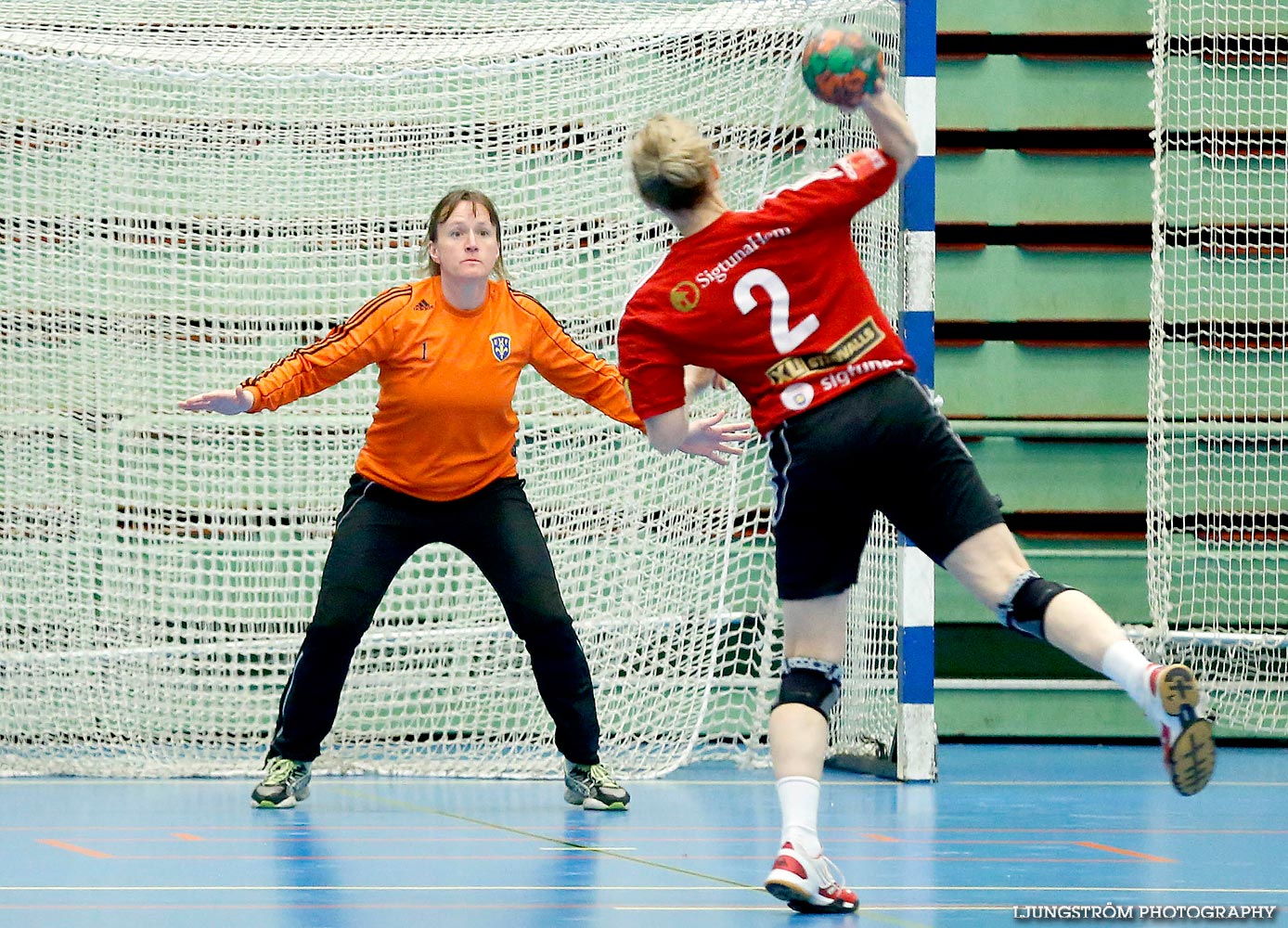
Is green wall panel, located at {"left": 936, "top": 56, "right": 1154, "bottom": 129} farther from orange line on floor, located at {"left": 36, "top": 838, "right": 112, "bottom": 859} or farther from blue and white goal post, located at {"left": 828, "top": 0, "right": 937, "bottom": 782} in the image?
orange line on floor, located at {"left": 36, "top": 838, "right": 112, "bottom": 859}

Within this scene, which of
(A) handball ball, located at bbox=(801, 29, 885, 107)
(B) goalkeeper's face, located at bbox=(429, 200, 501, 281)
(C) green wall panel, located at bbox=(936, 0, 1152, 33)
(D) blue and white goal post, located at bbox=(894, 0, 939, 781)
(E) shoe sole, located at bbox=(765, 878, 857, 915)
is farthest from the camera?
(C) green wall panel, located at bbox=(936, 0, 1152, 33)

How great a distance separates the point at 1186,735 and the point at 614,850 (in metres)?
1.70

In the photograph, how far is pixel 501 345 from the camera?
5.05m

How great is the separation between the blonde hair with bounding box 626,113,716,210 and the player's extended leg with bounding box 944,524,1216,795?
0.93m

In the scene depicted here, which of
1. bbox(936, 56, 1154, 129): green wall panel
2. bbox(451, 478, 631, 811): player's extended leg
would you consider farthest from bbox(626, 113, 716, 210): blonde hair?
bbox(936, 56, 1154, 129): green wall panel

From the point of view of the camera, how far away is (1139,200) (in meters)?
7.39

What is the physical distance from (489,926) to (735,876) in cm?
83

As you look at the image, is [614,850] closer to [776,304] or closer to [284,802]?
[284,802]

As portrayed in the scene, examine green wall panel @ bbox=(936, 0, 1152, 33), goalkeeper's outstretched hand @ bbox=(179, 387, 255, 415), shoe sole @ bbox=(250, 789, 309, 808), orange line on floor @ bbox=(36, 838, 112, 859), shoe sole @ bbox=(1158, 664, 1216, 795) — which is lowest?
shoe sole @ bbox=(250, 789, 309, 808)

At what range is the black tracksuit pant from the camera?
5.00 metres

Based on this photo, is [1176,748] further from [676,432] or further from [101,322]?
[101,322]

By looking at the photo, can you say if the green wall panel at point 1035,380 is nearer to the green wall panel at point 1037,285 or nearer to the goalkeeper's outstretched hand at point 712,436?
the green wall panel at point 1037,285

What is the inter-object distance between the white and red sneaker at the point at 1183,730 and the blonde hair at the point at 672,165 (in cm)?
133

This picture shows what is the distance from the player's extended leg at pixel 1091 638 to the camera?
3.09m
